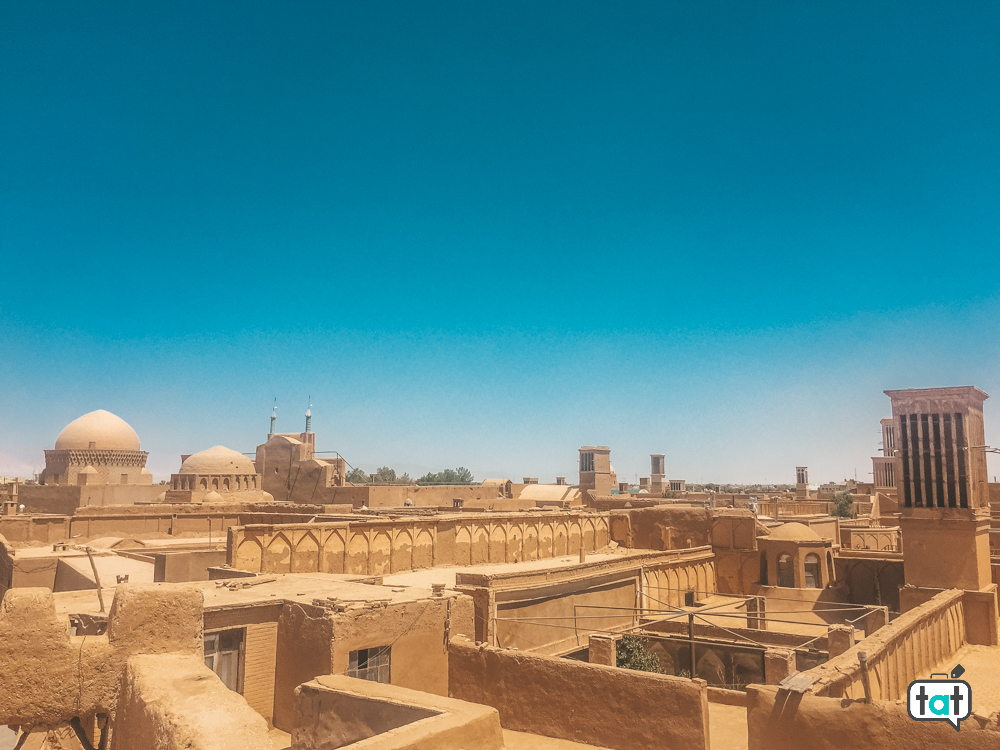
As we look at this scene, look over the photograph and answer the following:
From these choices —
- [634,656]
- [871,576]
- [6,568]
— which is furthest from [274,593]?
[871,576]

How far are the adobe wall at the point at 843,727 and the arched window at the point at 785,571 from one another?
71.0 feet

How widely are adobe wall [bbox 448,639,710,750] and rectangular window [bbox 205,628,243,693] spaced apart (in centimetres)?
361

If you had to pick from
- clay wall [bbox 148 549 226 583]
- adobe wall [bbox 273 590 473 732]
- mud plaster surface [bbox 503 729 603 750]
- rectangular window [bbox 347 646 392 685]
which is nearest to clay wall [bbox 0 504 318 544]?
clay wall [bbox 148 549 226 583]

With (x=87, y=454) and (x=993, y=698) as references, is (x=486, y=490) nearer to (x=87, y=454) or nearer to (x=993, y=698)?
(x=87, y=454)

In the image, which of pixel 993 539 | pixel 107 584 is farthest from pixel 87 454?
pixel 993 539

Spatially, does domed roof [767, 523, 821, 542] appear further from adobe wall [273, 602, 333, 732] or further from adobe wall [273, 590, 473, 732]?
adobe wall [273, 602, 333, 732]

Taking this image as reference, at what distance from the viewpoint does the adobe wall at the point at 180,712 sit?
4941 mm

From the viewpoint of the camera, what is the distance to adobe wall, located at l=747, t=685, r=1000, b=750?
7.84 meters

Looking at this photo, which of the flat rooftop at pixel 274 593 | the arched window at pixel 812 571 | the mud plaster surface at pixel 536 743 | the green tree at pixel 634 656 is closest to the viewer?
the mud plaster surface at pixel 536 743

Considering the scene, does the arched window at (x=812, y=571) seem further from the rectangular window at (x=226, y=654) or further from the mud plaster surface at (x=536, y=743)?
the rectangular window at (x=226, y=654)

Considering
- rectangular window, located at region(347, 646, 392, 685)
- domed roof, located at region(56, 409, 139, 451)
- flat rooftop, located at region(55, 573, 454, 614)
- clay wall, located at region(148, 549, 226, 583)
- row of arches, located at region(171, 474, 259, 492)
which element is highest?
domed roof, located at region(56, 409, 139, 451)

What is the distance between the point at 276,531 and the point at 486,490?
29088 mm

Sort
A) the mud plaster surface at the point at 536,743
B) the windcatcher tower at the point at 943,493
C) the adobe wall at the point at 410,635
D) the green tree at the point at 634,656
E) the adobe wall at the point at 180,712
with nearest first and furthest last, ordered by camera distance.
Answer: the adobe wall at the point at 180,712
the mud plaster surface at the point at 536,743
the adobe wall at the point at 410,635
the green tree at the point at 634,656
the windcatcher tower at the point at 943,493

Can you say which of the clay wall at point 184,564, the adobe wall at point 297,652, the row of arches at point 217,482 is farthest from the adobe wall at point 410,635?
the row of arches at point 217,482
